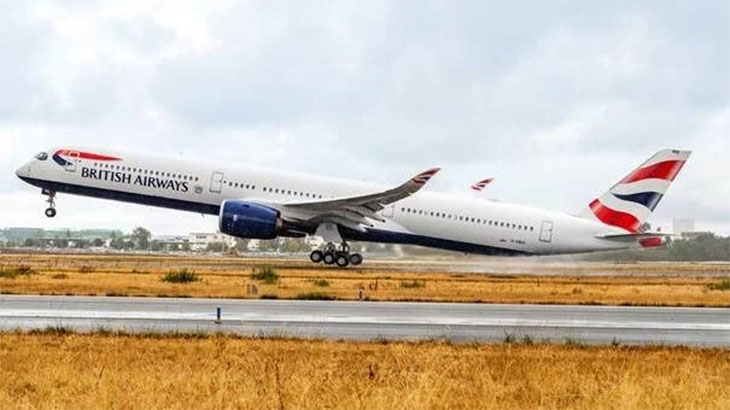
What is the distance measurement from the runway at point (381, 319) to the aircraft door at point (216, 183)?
66.3 ft

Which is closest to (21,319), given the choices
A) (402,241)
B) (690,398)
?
(690,398)

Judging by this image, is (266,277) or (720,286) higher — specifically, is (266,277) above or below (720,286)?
below

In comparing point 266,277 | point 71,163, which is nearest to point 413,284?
point 266,277

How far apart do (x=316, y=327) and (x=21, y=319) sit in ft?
21.9

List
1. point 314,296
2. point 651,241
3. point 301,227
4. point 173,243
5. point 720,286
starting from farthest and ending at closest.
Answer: point 173,243 → point 301,227 → point 651,241 → point 720,286 → point 314,296

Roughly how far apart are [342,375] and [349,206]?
35835mm

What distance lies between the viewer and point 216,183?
164 feet

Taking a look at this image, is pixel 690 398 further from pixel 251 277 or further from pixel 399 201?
pixel 399 201

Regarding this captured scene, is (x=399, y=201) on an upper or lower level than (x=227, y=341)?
upper

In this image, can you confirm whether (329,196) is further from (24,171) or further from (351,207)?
(24,171)

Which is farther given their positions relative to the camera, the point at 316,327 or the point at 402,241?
the point at 402,241

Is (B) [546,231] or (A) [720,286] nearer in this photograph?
(A) [720,286]

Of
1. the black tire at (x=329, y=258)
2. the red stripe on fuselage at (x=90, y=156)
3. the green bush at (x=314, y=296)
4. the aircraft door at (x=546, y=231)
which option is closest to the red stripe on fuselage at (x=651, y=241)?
the aircraft door at (x=546, y=231)

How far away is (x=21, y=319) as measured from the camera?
22516 mm
